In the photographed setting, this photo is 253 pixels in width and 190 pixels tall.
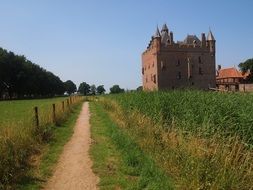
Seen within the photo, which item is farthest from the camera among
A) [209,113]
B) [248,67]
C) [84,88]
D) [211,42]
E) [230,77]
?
[84,88]

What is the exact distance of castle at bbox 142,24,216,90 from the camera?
79688 mm

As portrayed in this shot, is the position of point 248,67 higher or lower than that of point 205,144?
higher

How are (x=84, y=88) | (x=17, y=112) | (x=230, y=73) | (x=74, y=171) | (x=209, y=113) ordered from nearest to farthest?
(x=74, y=171)
(x=209, y=113)
(x=17, y=112)
(x=230, y=73)
(x=84, y=88)

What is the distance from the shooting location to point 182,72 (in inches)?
3223

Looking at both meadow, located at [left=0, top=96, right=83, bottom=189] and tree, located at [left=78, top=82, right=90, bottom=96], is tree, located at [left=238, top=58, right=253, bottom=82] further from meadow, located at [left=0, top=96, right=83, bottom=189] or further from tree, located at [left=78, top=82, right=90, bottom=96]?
tree, located at [left=78, top=82, right=90, bottom=96]

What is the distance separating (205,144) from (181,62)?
73.6 meters

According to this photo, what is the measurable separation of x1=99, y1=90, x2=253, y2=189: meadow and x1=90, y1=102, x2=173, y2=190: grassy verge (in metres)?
0.28

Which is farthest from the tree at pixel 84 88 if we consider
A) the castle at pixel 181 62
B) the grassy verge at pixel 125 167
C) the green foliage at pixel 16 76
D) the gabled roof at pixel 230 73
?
the grassy verge at pixel 125 167

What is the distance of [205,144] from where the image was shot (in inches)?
361

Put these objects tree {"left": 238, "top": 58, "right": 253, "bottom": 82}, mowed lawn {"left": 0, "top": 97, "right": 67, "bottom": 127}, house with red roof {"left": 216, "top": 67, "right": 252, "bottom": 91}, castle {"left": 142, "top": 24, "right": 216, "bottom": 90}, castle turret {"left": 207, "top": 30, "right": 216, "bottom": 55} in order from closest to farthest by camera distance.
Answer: mowed lawn {"left": 0, "top": 97, "right": 67, "bottom": 127}, castle {"left": 142, "top": 24, "right": 216, "bottom": 90}, castle turret {"left": 207, "top": 30, "right": 216, "bottom": 55}, tree {"left": 238, "top": 58, "right": 253, "bottom": 82}, house with red roof {"left": 216, "top": 67, "right": 252, "bottom": 91}

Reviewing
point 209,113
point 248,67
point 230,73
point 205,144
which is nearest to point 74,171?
point 205,144

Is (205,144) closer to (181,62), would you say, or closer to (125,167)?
(125,167)

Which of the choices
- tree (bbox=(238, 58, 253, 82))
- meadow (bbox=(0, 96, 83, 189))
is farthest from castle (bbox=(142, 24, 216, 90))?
meadow (bbox=(0, 96, 83, 189))

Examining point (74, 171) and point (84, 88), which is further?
point (84, 88)
